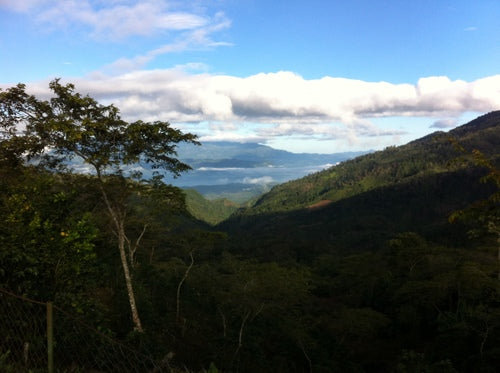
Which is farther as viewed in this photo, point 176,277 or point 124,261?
point 176,277

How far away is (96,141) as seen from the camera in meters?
15.1

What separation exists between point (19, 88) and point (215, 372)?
12.7 meters

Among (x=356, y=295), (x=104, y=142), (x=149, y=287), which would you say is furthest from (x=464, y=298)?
(x=104, y=142)

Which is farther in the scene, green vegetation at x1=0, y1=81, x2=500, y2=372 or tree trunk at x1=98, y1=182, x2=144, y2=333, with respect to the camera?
tree trunk at x1=98, y1=182, x2=144, y2=333

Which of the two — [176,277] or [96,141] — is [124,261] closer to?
[96,141]

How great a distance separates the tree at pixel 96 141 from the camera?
13.4 metres

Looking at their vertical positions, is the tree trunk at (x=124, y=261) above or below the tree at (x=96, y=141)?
below

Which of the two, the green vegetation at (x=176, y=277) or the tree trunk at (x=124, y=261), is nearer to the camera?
the green vegetation at (x=176, y=277)

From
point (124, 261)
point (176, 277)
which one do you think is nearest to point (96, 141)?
point (124, 261)

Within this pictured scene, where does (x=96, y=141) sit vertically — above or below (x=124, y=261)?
above

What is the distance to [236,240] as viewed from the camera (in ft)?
549

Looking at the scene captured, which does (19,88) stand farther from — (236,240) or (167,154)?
(236,240)

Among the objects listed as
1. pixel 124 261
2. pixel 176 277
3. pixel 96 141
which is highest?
pixel 96 141

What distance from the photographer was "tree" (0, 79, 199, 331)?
1338 cm
